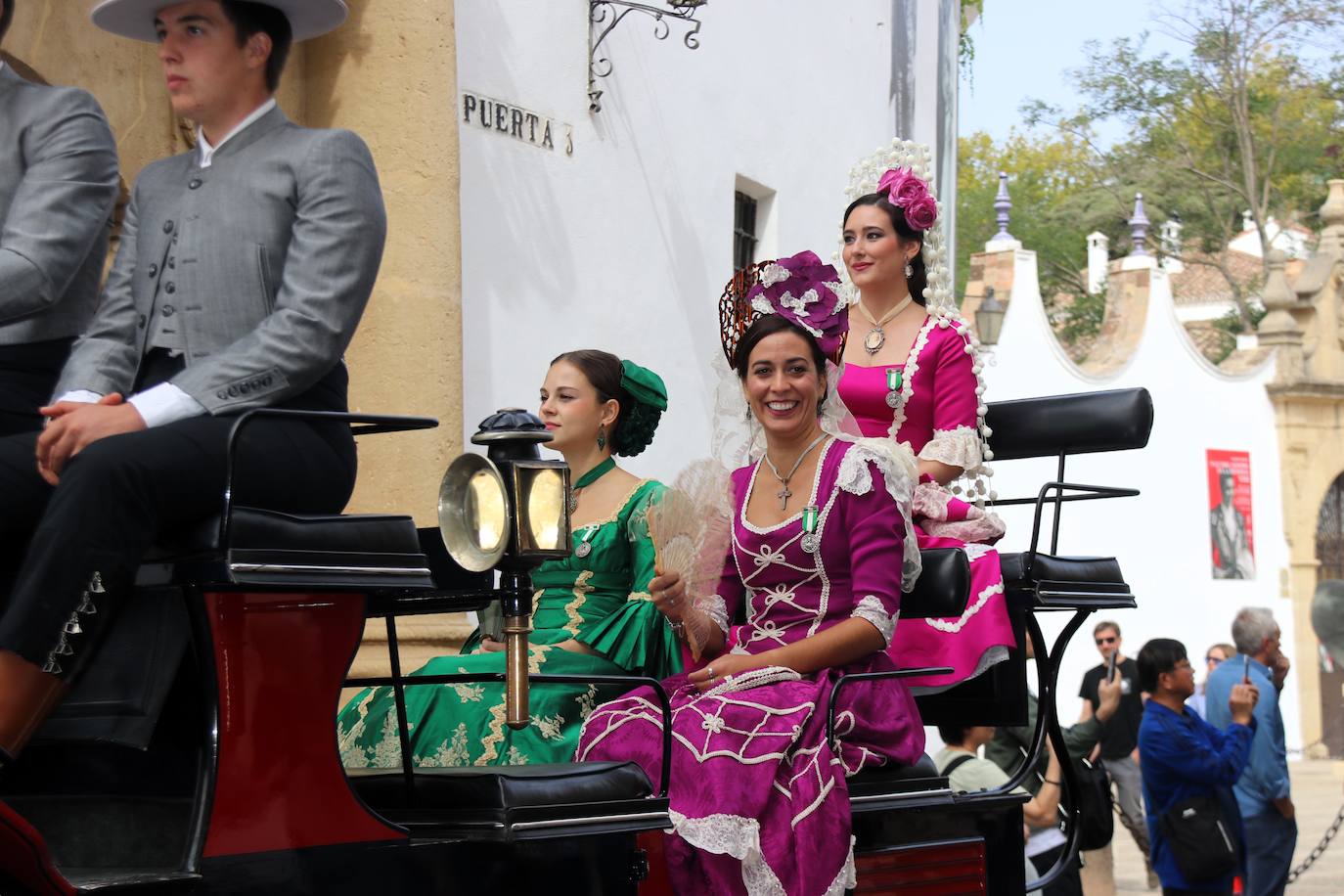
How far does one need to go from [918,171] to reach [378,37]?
291 cm

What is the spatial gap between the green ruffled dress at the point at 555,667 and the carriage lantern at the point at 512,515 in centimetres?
92

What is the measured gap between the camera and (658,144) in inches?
378

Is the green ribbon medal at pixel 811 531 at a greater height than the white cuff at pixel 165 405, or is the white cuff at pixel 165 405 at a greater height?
the white cuff at pixel 165 405

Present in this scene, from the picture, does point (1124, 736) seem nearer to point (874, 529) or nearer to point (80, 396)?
point (874, 529)

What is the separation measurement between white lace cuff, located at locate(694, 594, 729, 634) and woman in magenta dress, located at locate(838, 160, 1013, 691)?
0.80 metres

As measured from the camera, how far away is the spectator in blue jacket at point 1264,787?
364 inches

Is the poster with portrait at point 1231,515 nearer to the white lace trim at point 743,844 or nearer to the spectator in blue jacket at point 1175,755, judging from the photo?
the spectator in blue jacket at point 1175,755

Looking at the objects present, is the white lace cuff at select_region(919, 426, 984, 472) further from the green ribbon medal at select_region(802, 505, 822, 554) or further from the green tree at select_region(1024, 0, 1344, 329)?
the green tree at select_region(1024, 0, 1344, 329)

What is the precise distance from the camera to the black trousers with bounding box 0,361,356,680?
3.00 m

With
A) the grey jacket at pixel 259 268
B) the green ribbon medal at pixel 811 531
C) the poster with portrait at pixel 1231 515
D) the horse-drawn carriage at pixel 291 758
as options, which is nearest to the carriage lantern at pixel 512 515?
the horse-drawn carriage at pixel 291 758

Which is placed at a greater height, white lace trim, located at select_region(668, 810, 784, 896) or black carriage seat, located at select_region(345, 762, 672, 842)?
black carriage seat, located at select_region(345, 762, 672, 842)

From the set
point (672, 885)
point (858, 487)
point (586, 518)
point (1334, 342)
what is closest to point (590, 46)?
point (586, 518)

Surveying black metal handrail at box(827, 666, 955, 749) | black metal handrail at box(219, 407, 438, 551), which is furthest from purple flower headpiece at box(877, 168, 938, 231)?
black metal handrail at box(219, 407, 438, 551)

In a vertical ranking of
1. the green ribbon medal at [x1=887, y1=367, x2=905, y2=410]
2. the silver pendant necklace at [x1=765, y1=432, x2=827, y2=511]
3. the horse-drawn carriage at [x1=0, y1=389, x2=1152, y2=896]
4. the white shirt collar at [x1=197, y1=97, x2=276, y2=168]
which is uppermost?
the white shirt collar at [x1=197, y1=97, x2=276, y2=168]
